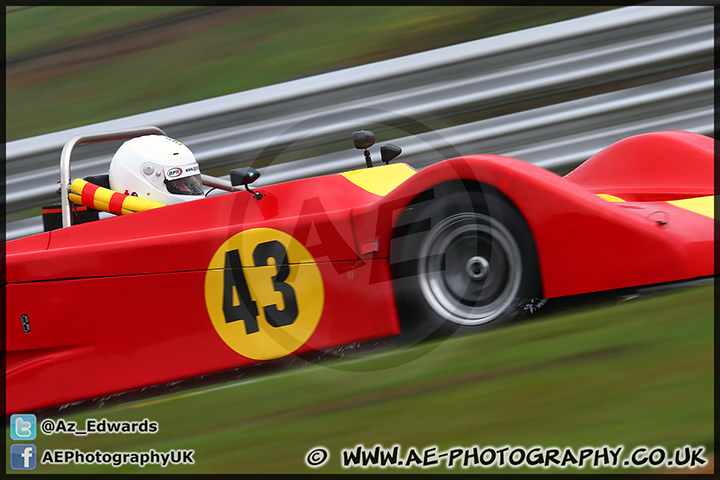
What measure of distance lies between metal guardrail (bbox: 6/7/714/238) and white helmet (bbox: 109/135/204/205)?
5.40ft

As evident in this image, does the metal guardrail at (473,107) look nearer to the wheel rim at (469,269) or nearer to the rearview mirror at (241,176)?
the rearview mirror at (241,176)

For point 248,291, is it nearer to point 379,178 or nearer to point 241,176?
point 241,176

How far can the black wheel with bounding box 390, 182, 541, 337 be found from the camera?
2.76 metres

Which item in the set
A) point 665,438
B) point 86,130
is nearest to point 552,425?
point 665,438

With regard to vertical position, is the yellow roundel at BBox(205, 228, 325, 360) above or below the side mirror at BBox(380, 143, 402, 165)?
below

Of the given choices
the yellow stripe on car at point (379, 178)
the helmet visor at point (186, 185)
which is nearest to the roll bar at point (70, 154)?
the helmet visor at point (186, 185)

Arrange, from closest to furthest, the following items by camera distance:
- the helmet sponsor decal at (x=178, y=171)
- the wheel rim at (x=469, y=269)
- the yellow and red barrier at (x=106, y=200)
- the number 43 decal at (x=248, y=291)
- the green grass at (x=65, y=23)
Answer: the wheel rim at (x=469, y=269) → the number 43 decal at (x=248, y=291) → the yellow and red barrier at (x=106, y=200) → the helmet sponsor decal at (x=178, y=171) → the green grass at (x=65, y=23)

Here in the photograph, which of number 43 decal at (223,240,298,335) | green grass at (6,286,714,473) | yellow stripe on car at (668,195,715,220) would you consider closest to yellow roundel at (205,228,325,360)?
number 43 decal at (223,240,298,335)

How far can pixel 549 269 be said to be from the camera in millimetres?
2676

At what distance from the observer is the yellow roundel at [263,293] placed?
3004 millimetres

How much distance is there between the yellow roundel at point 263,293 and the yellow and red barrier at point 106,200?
68cm

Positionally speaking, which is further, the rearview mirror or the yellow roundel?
the rearview mirror

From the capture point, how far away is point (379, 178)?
3.59m

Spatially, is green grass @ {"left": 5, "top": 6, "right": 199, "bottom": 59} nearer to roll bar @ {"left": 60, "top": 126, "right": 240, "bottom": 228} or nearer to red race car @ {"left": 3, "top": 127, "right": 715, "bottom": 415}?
roll bar @ {"left": 60, "top": 126, "right": 240, "bottom": 228}
